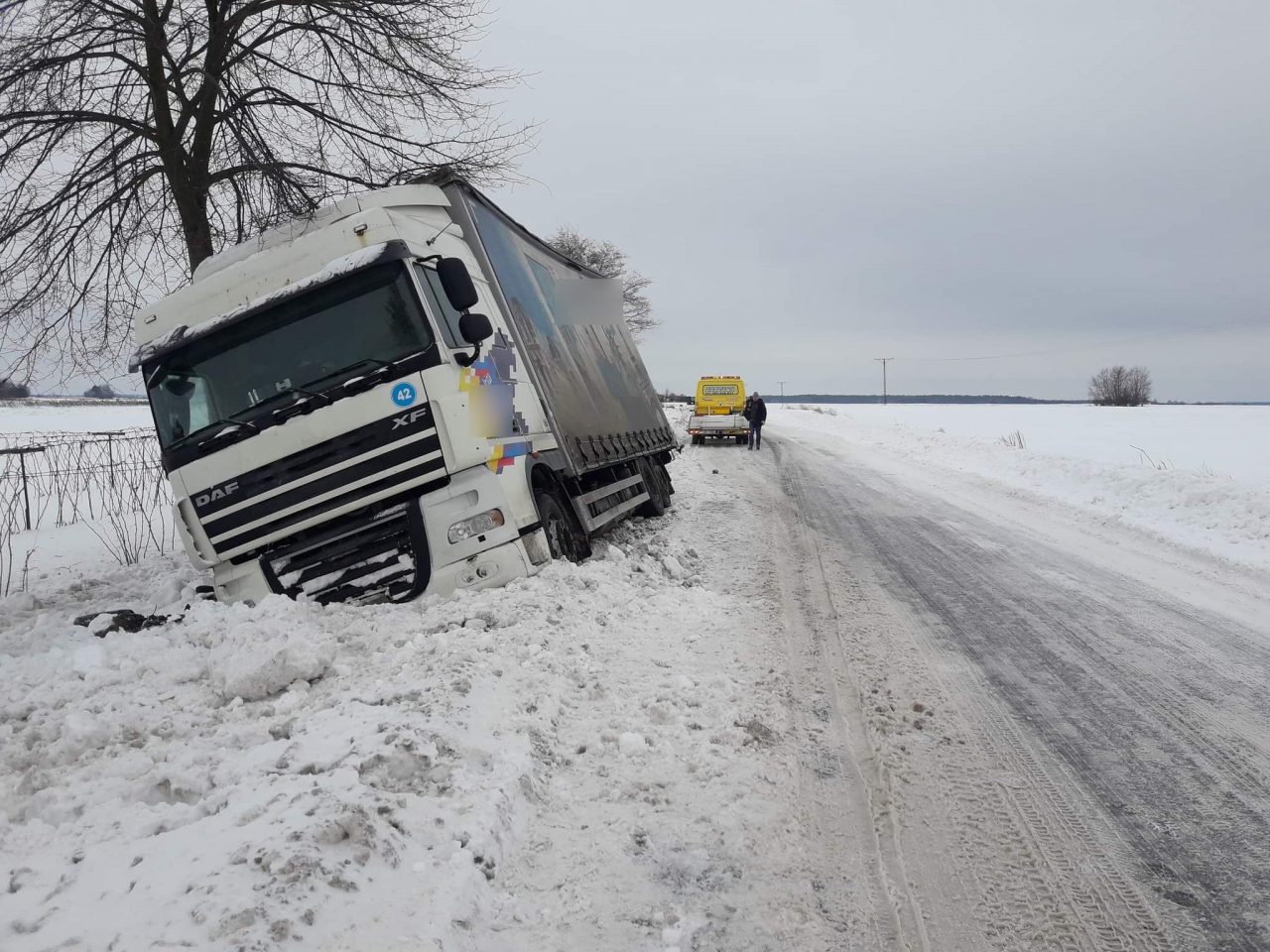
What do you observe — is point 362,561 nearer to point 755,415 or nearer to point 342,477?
point 342,477

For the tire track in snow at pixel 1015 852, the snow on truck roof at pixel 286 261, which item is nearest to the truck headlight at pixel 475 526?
the snow on truck roof at pixel 286 261

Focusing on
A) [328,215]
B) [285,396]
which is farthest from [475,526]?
[328,215]

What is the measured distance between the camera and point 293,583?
17.7ft

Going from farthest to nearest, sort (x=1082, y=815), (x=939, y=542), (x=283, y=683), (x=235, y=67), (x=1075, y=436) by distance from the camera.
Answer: (x=1075, y=436) < (x=235, y=67) < (x=939, y=542) < (x=283, y=683) < (x=1082, y=815)

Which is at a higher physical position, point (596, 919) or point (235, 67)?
point (235, 67)

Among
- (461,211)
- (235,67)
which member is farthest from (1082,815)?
(235,67)

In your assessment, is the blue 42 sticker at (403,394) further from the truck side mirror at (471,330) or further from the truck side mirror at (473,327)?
the truck side mirror at (473,327)

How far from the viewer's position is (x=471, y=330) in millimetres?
5480

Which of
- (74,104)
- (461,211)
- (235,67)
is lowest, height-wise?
(461,211)

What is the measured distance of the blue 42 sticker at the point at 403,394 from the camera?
17.0 ft

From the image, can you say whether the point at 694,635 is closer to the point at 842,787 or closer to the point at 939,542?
the point at 842,787

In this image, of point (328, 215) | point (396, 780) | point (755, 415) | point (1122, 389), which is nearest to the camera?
point (396, 780)

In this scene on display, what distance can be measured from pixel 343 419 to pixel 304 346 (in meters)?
0.76

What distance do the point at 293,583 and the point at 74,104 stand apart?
276 inches
